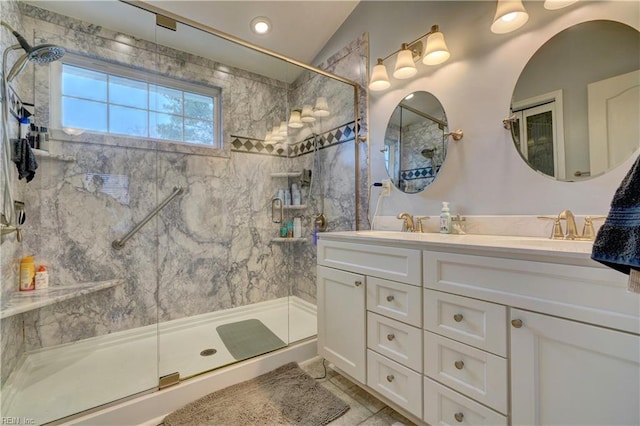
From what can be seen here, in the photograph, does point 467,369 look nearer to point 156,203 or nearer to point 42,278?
point 156,203

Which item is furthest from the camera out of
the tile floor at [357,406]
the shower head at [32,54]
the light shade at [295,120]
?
the light shade at [295,120]

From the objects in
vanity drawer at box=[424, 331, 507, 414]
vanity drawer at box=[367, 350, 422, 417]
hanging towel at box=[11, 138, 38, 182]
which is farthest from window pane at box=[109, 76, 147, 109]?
vanity drawer at box=[424, 331, 507, 414]

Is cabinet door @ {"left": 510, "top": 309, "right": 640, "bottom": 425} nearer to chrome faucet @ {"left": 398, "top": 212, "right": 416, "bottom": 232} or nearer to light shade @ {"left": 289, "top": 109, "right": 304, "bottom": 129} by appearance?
chrome faucet @ {"left": 398, "top": 212, "right": 416, "bottom": 232}

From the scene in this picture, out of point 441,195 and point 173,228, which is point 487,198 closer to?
point 441,195

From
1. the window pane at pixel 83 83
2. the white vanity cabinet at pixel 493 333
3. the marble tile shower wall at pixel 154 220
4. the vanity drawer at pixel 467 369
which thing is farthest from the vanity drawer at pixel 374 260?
the window pane at pixel 83 83

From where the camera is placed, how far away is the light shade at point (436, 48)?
1.43 meters

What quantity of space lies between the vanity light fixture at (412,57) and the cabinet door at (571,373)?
4.39 ft

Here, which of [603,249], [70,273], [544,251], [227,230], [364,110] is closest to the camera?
[603,249]

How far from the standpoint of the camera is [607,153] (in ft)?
3.37

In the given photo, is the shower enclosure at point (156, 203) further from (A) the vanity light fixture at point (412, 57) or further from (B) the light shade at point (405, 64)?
(B) the light shade at point (405, 64)

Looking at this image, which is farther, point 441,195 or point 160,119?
point 160,119

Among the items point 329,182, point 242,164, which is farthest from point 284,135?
point 329,182

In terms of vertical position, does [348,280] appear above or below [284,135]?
below

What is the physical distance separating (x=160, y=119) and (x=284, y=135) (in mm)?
1080
